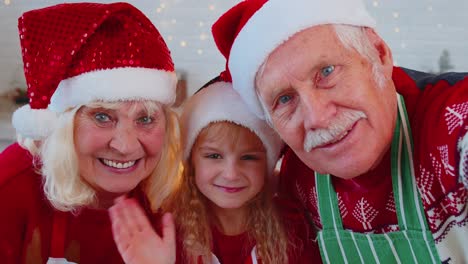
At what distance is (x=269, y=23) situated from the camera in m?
1.29

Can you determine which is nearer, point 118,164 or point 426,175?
point 426,175

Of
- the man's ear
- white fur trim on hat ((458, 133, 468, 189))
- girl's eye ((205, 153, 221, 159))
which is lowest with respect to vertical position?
girl's eye ((205, 153, 221, 159))

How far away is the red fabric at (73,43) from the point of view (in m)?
1.32

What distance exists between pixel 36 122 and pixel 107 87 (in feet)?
0.72

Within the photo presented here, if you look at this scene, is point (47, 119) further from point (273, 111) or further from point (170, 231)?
point (273, 111)

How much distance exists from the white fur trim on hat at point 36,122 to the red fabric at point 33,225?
13 centimetres

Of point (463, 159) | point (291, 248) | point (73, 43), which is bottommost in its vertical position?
point (291, 248)

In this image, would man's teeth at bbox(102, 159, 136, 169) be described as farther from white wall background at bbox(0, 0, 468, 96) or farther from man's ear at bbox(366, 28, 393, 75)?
white wall background at bbox(0, 0, 468, 96)

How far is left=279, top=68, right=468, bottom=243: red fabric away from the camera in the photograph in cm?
114

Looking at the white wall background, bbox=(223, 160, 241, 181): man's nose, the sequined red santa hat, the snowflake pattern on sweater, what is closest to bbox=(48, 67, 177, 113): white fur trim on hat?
the sequined red santa hat

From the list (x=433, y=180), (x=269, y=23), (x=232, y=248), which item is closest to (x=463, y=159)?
(x=433, y=180)


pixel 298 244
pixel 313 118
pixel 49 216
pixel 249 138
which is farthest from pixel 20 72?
pixel 313 118

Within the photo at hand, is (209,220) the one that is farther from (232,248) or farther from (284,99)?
(284,99)

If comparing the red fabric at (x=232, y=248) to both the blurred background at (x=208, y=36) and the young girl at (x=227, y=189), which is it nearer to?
the young girl at (x=227, y=189)
